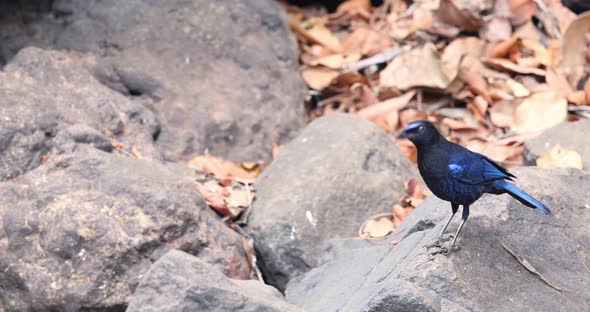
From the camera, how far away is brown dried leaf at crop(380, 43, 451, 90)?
6.30 m

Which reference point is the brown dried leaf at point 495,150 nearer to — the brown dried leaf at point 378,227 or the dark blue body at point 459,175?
the brown dried leaf at point 378,227

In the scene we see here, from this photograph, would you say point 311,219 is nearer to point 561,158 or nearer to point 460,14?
point 561,158

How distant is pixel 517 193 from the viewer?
3740 millimetres

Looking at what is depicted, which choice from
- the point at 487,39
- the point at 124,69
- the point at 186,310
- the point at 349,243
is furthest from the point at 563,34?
the point at 186,310

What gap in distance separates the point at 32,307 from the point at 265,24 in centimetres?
309

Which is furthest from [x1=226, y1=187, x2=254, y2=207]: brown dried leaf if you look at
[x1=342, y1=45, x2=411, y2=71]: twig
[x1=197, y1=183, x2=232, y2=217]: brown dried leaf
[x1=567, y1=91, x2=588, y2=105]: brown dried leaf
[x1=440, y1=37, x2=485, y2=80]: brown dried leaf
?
[x1=567, y1=91, x2=588, y2=105]: brown dried leaf

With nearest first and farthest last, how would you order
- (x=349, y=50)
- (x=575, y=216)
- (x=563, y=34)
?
(x=575, y=216)
(x=563, y=34)
(x=349, y=50)

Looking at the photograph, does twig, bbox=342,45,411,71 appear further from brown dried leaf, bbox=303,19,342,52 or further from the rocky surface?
the rocky surface

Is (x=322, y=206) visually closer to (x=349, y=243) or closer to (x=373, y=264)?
(x=349, y=243)

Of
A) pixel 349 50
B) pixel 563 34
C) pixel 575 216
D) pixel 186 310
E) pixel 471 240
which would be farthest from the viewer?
pixel 349 50

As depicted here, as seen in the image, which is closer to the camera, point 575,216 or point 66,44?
point 575,216

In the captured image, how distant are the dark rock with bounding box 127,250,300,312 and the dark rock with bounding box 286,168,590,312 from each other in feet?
1.67

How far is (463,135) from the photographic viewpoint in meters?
6.08

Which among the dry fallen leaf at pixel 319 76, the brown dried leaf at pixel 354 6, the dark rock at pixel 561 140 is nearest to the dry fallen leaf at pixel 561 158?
the dark rock at pixel 561 140
